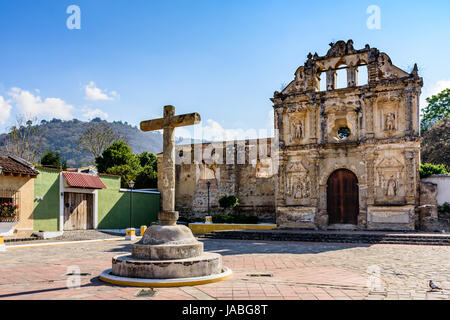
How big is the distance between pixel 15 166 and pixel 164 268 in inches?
577

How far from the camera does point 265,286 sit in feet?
22.6

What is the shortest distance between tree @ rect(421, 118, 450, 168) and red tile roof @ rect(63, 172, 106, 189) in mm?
A: 23285

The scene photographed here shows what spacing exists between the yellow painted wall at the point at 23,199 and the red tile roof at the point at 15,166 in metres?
0.45

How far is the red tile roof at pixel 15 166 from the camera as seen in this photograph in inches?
A: 714

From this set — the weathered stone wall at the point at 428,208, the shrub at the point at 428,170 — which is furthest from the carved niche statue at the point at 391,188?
the shrub at the point at 428,170

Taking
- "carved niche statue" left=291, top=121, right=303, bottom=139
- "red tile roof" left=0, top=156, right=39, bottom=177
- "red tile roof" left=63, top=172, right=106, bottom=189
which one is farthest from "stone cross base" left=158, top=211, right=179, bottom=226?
"carved niche statue" left=291, top=121, right=303, bottom=139

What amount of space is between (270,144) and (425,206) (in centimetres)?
1114

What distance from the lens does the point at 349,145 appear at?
2208cm

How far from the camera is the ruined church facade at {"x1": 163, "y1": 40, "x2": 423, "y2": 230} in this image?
20672mm

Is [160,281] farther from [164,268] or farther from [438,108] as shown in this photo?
[438,108]

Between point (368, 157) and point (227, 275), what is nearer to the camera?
point (227, 275)

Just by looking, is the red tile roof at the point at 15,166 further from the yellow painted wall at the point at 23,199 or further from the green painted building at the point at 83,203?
the green painted building at the point at 83,203
